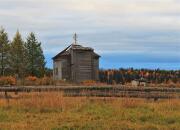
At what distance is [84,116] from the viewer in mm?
13578

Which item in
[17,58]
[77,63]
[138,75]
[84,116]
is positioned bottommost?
[84,116]

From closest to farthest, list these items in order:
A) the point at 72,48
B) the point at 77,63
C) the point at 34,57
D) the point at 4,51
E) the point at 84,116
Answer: the point at 84,116
the point at 72,48
the point at 77,63
the point at 4,51
the point at 34,57

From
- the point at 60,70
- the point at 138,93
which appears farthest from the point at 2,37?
the point at 138,93

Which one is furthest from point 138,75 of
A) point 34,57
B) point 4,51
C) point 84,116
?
point 84,116

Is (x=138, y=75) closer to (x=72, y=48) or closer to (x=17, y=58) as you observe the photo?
(x=72, y=48)

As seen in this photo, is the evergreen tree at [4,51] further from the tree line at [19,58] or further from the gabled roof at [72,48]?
the gabled roof at [72,48]

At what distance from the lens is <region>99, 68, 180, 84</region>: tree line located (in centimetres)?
6174

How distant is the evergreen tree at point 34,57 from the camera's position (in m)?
66.7

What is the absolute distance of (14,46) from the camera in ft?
215

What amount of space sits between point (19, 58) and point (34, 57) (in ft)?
9.26

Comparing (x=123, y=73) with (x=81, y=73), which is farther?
(x=123, y=73)

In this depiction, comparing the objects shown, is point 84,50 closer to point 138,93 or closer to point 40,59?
point 40,59

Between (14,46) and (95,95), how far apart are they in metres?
45.8

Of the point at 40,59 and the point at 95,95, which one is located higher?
the point at 40,59
